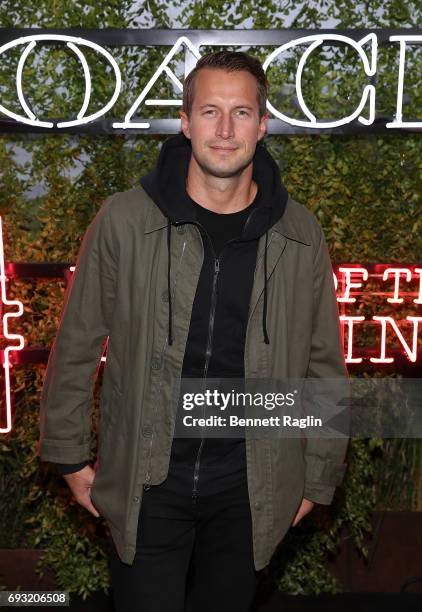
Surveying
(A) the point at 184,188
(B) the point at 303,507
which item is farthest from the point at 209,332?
(B) the point at 303,507

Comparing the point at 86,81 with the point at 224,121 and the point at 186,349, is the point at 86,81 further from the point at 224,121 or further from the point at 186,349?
the point at 186,349

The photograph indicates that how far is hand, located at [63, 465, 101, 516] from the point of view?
7.45ft

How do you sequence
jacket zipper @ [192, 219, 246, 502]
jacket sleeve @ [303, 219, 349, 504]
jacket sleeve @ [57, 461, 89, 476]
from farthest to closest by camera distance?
jacket sleeve @ [303, 219, 349, 504] < jacket sleeve @ [57, 461, 89, 476] < jacket zipper @ [192, 219, 246, 502]

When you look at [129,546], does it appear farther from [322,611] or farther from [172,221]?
[322,611]

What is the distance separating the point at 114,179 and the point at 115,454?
2.12m

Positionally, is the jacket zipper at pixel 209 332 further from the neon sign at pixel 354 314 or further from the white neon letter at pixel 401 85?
the white neon letter at pixel 401 85

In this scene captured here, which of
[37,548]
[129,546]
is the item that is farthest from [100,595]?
[129,546]

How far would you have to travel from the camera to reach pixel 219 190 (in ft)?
7.22

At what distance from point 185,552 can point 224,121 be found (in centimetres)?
111

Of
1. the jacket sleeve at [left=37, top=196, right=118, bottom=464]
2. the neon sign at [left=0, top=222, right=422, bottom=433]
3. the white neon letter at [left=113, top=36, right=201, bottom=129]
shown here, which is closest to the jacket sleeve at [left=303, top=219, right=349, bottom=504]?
the jacket sleeve at [left=37, top=196, right=118, bottom=464]

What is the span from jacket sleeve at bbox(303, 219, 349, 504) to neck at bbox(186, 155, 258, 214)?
0.88 feet

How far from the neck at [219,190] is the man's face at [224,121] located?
31mm

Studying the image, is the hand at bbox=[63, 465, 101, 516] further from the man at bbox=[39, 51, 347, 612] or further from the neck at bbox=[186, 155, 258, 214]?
the neck at bbox=[186, 155, 258, 214]

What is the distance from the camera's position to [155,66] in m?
3.95
